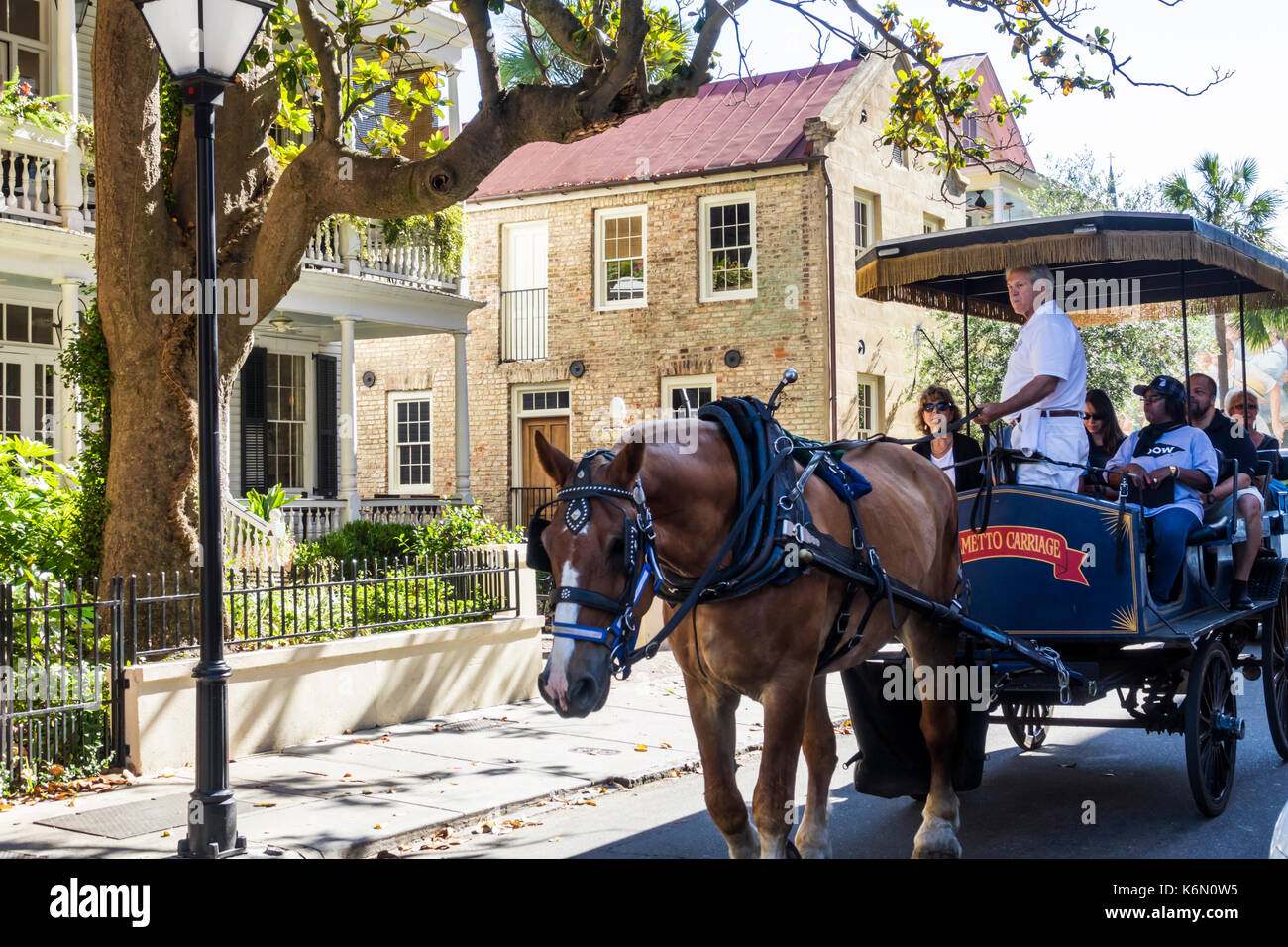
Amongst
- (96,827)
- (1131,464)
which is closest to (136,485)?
(96,827)

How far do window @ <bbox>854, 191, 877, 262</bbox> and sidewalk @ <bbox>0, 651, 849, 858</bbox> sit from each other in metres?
14.3

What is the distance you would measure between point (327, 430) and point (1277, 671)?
15150 mm

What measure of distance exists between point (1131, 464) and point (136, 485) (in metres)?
6.94

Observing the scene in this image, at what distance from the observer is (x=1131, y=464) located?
292 inches

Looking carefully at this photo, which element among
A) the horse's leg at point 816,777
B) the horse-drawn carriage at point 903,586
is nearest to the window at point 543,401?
the horse-drawn carriage at point 903,586

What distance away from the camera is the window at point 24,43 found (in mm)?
15750

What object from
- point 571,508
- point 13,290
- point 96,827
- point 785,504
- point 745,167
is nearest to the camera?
point 571,508

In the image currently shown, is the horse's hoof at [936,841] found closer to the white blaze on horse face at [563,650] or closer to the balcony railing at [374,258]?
the white blaze on horse face at [563,650]

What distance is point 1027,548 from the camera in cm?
657

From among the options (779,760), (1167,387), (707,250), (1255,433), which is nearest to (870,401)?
(707,250)

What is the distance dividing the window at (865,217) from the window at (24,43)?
13.7 m

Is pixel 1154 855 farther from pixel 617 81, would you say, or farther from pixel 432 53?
pixel 432 53

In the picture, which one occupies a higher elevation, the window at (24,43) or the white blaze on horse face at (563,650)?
the window at (24,43)
